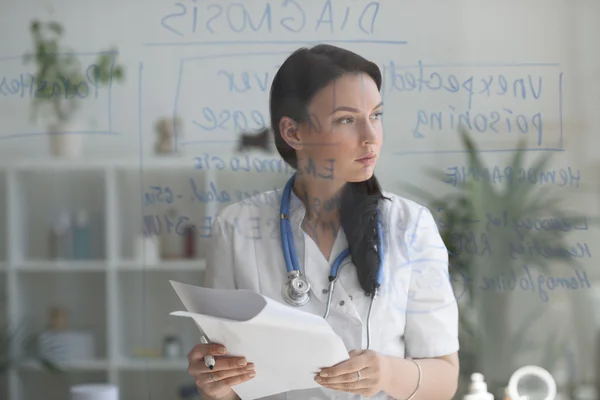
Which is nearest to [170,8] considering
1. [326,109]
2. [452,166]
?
[326,109]

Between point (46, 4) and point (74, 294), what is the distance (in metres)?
0.77

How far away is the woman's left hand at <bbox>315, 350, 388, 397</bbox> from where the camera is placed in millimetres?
1433

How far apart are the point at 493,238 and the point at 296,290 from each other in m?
0.55

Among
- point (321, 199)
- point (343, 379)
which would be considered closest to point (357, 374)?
point (343, 379)

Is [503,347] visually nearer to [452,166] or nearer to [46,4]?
[452,166]

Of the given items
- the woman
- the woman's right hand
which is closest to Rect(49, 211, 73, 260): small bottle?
the woman

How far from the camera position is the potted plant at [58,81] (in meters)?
1.95

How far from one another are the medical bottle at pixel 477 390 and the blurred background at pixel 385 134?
0.9 inches

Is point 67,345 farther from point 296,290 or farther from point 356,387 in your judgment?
point 356,387

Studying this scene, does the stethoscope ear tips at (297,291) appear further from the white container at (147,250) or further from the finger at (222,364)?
the white container at (147,250)

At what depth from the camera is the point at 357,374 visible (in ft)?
4.78

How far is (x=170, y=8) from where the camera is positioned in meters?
1.86

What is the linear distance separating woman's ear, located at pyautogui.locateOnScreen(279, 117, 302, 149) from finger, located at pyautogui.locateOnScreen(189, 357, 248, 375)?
1.68 ft

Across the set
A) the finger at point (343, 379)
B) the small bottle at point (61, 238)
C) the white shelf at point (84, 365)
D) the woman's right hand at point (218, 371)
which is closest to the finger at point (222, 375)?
the woman's right hand at point (218, 371)
